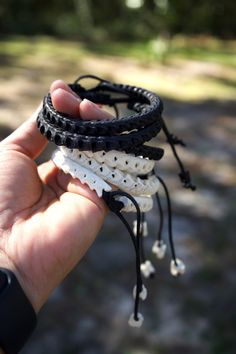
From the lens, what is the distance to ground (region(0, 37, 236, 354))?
7.43 ft

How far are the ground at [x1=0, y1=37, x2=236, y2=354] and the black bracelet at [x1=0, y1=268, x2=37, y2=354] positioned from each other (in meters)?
1.19

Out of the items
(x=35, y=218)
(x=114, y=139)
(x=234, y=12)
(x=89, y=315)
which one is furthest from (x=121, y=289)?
(x=234, y=12)

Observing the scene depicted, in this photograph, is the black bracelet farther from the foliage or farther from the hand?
the foliage

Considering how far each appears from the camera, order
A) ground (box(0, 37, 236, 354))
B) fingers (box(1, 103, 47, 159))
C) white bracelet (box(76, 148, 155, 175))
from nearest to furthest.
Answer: white bracelet (box(76, 148, 155, 175)) → fingers (box(1, 103, 47, 159)) → ground (box(0, 37, 236, 354))

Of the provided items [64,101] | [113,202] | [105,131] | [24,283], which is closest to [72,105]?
[64,101]

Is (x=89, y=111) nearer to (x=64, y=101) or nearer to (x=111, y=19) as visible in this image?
(x=64, y=101)

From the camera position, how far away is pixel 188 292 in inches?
99.9

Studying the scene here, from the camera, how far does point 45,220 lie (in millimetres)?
1242

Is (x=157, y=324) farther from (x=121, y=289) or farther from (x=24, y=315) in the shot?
(x=24, y=315)

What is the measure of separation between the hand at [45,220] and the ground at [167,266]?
1.10 meters

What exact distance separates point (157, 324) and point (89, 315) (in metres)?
0.32

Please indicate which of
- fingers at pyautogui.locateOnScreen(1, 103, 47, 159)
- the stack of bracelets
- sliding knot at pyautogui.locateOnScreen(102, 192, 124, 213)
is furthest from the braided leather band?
fingers at pyautogui.locateOnScreen(1, 103, 47, 159)

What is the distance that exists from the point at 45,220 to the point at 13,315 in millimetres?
258

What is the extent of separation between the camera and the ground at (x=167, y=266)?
227cm
